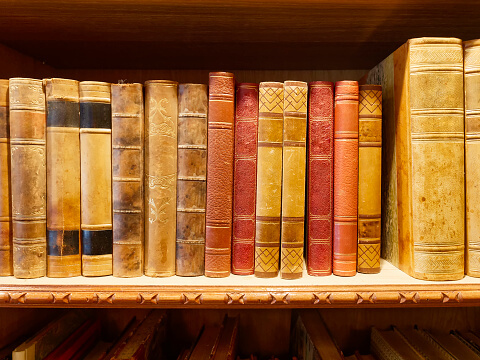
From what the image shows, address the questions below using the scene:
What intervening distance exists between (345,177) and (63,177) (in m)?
0.46

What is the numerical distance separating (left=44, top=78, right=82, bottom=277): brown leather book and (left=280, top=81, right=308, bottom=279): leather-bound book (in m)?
0.34

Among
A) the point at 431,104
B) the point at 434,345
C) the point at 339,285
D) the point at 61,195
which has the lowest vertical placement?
the point at 434,345

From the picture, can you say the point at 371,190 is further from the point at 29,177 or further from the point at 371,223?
the point at 29,177

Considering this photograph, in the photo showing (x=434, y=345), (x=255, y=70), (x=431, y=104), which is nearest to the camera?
(x=431, y=104)

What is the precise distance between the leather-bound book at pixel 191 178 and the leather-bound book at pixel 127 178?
0.21ft

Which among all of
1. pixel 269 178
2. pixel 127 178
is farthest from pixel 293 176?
pixel 127 178

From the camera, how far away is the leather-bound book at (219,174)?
24.6 inches

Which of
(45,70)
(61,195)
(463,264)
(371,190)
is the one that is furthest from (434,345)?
(45,70)

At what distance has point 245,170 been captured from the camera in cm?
64

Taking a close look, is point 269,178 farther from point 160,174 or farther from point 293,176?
point 160,174

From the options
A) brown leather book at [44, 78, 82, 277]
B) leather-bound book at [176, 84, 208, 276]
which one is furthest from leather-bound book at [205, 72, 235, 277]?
brown leather book at [44, 78, 82, 277]

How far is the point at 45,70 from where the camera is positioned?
3.05ft

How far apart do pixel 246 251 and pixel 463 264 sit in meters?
0.35

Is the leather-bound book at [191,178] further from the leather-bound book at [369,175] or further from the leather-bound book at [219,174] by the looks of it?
the leather-bound book at [369,175]
